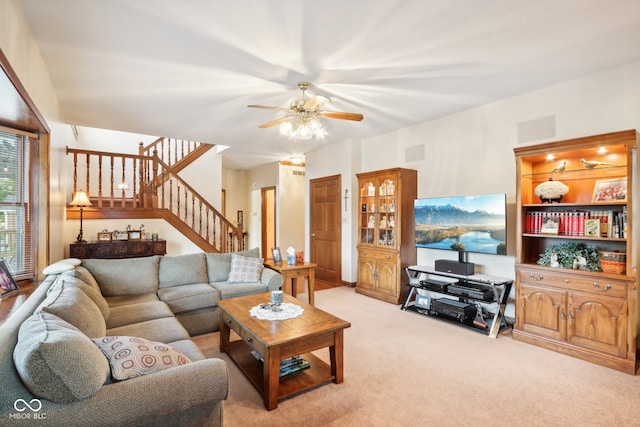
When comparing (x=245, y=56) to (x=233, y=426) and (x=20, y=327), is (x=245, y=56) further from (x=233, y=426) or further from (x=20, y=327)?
(x=233, y=426)

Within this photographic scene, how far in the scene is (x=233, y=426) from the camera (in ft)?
6.52

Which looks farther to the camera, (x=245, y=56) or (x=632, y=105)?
(x=632, y=105)

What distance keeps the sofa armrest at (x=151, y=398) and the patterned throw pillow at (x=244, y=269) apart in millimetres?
2346

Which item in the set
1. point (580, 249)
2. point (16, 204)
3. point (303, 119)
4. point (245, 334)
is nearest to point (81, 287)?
point (16, 204)

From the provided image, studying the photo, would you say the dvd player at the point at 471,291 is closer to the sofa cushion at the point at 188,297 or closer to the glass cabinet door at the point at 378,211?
the glass cabinet door at the point at 378,211

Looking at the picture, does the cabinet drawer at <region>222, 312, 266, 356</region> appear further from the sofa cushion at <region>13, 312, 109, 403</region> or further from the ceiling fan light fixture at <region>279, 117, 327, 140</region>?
the ceiling fan light fixture at <region>279, 117, 327, 140</region>

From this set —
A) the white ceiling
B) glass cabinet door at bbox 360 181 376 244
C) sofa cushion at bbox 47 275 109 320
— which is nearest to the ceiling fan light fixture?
the white ceiling

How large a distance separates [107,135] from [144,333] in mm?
6162

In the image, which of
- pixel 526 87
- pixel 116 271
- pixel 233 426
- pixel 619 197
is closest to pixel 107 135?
pixel 116 271

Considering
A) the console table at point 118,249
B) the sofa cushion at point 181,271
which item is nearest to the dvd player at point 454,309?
the sofa cushion at point 181,271

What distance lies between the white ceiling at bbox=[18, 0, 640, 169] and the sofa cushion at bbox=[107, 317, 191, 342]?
7.57 feet

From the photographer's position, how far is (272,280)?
12.9 ft

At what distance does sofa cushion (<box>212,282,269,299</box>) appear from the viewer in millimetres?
3623

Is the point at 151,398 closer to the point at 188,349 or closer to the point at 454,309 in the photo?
the point at 188,349
